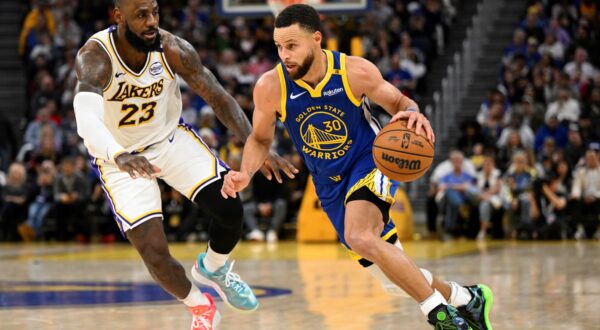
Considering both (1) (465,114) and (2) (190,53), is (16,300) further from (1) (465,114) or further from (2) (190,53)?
(1) (465,114)

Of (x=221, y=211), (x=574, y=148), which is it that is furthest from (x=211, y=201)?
(x=574, y=148)

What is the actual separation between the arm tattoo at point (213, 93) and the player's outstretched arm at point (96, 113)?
55 centimetres

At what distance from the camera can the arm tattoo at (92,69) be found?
604 cm

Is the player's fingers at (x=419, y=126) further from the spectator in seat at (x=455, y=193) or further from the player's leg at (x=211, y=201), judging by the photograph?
the spectator in seat at (x=455, y=193)

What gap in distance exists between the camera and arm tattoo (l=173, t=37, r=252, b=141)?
6543 mm

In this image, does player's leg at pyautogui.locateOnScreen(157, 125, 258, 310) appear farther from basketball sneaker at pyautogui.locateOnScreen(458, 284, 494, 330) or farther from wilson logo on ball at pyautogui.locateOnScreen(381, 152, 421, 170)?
basketball sneaker at pyautogui.locateOnScreen(458, 284, 494, 330)

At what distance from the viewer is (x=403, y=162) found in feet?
18.1

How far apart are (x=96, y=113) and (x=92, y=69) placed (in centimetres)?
38

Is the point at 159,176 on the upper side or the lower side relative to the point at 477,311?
upper

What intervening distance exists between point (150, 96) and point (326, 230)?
358 inches

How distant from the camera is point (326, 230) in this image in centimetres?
1528

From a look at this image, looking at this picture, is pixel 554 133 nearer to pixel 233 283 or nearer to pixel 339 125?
pixel 233 283

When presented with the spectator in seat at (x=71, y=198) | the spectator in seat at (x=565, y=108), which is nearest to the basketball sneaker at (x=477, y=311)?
the spectator in seat at (x=565, y=108)

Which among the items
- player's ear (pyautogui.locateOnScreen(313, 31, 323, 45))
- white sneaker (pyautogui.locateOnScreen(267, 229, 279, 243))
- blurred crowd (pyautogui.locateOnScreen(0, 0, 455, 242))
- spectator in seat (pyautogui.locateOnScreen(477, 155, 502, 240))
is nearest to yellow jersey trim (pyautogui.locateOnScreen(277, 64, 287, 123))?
player's ear (pyautogui.locateOnScreen(313, 31, 323, 45))
